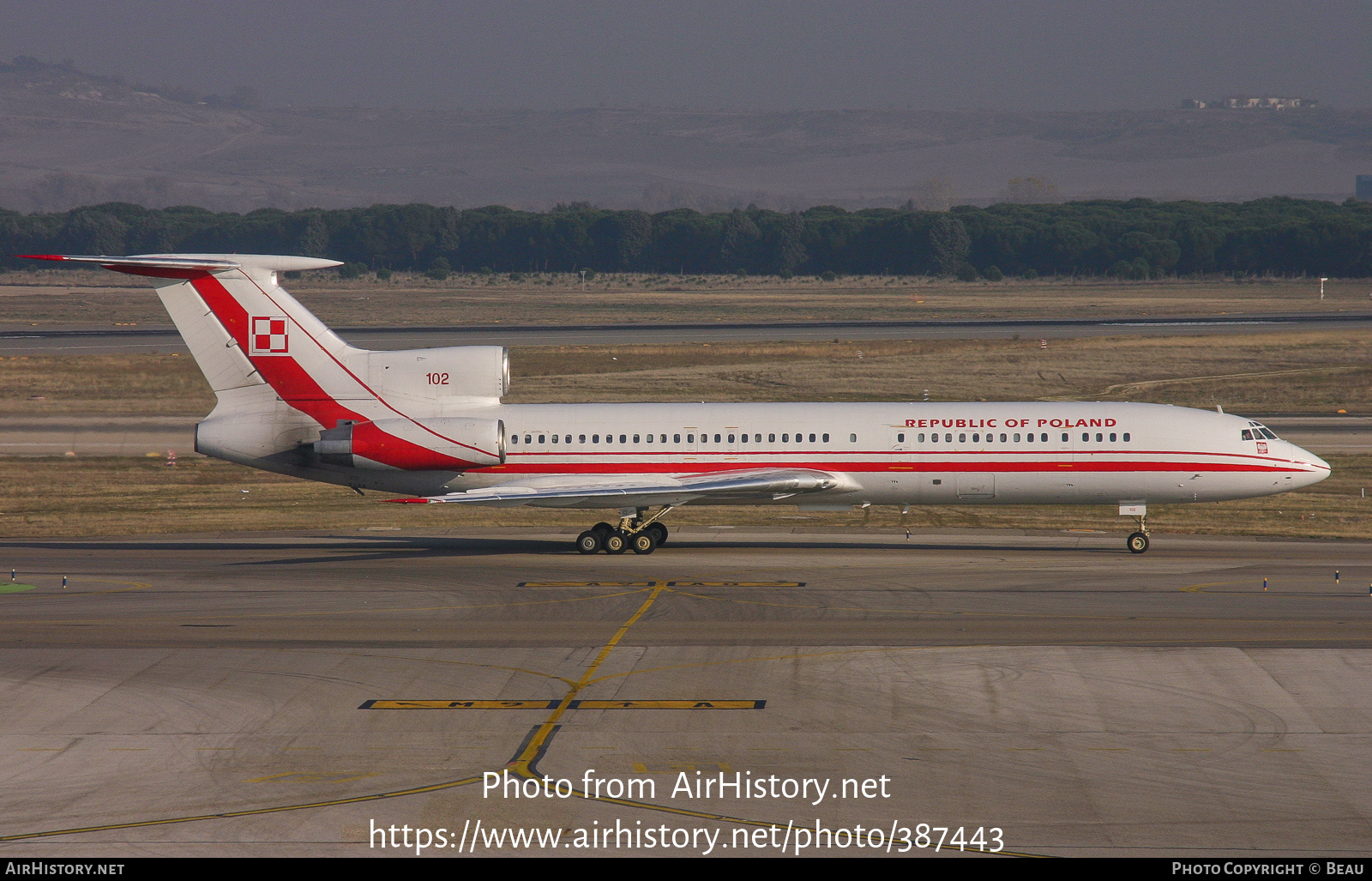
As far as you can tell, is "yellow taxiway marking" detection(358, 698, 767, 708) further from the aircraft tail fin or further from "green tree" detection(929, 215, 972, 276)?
"green tree" detection(929, 215, 972, 276)

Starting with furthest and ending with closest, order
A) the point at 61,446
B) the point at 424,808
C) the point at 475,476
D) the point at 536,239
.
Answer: the point at 536,239
the point at 61,446
the point at 475,476
the point at 424,808

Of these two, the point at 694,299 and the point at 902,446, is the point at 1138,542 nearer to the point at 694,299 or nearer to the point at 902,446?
the point at 902,446

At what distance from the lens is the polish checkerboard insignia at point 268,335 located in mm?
32719

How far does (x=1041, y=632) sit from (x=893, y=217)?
147779mm

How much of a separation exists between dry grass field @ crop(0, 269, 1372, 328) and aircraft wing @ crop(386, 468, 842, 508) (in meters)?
63.3

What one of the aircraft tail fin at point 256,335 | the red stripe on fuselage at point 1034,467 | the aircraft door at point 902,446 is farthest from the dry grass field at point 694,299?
the aircraft door at point 902,446

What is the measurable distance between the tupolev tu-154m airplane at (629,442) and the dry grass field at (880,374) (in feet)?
82.7

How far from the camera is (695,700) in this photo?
2005 cm

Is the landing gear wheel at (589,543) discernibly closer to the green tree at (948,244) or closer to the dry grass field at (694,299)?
the dry grass field at (694,299)

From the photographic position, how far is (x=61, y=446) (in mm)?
52125

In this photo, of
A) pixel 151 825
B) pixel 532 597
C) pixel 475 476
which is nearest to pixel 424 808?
pixel 151 825

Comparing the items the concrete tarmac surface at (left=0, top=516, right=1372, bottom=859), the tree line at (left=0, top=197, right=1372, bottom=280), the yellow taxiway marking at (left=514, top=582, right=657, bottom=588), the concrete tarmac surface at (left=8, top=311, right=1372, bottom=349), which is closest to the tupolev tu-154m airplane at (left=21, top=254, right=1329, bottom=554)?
the concrete tarmac surface at (left=0, top=516, right=1372, bottom=859)

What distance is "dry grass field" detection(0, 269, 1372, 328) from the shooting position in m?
102

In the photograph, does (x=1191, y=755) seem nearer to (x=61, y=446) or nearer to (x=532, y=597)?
(x=532, y=597)
